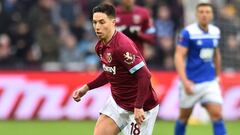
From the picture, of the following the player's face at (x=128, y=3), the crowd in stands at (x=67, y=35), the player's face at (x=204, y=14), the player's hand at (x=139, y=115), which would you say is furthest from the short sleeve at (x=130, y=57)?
the crowd in stands at (x=67, y=35)

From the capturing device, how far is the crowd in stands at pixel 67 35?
18312mm

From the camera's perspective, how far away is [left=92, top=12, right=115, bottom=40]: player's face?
841 centimetres

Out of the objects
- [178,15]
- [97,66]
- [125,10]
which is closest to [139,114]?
[125,10]

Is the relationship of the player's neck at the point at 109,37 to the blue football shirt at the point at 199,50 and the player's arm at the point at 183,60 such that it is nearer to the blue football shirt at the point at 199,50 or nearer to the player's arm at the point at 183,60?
the player's arm at the point at 183,60

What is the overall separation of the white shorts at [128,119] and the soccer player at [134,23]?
12.1 ft

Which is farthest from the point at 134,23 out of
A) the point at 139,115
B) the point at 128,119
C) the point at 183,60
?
the point at 139,115

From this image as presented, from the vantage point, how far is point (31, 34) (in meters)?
18.5

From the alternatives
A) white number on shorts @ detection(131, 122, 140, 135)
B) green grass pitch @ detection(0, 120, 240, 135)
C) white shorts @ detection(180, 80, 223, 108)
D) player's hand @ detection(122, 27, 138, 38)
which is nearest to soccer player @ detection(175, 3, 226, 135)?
white shorts @ detection(180, 80, 223, 108)

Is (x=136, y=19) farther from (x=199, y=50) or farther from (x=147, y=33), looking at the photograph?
(x=199, y=50)

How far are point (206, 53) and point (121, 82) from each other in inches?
132

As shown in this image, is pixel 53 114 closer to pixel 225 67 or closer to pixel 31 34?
pixel 31 34

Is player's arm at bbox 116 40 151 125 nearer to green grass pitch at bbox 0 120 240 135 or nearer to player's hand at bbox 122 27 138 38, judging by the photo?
player's hand at bbox 122 27 138 38

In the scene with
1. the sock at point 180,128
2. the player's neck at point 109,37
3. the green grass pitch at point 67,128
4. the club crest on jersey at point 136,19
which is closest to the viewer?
the player's neck at point 109,37

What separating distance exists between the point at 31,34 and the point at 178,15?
3.77 meters
